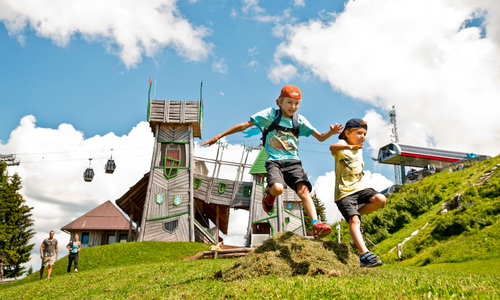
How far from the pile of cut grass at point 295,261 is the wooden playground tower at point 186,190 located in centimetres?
1997

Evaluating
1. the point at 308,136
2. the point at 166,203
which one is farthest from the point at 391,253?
the point at 166,203

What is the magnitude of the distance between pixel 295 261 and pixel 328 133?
242 centimetres

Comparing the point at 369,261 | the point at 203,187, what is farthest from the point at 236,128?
the point at 203,187

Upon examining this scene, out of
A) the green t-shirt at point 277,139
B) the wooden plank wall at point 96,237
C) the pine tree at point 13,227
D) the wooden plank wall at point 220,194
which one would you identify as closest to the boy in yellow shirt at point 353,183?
the green t-shirt at point 277,139

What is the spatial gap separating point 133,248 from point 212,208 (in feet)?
32.8

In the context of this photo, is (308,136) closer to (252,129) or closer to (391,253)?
(252,129)

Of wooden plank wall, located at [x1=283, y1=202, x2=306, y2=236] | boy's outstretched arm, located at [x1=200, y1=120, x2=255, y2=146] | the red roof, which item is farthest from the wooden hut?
boy's outstretched arm, located at [x1=200, y1=120, x2=255, y2=146]

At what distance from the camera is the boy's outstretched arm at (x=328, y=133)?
6.61 m

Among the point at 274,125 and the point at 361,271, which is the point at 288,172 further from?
the point at 361,271

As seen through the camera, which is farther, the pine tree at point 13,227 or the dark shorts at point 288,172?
the pine tree at point 13,227

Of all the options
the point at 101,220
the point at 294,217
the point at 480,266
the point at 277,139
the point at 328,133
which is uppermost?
the point at 328,133

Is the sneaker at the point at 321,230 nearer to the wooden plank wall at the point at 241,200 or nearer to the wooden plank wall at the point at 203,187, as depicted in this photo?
the wooden plank wall at the point at 241,200

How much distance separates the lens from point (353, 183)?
5930mm

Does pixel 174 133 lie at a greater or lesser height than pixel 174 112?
lesser
